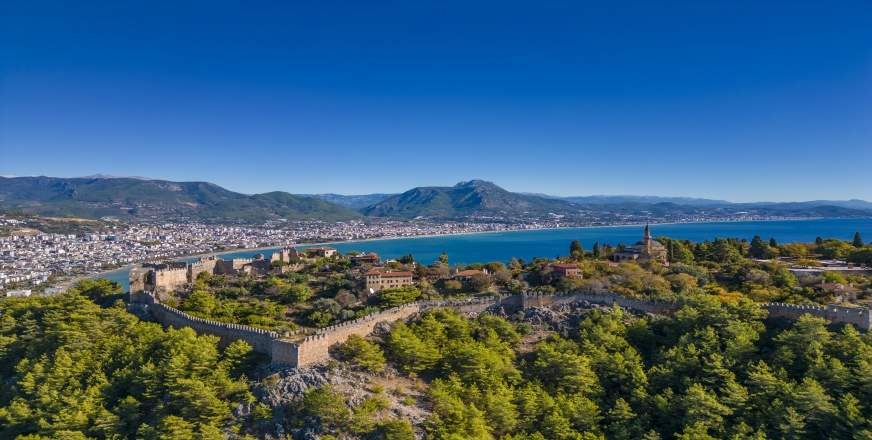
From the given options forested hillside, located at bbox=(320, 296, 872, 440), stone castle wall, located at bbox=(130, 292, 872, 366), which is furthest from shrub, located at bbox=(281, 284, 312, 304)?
forested hillside, located at bbox=(320, 296, 872, 440)

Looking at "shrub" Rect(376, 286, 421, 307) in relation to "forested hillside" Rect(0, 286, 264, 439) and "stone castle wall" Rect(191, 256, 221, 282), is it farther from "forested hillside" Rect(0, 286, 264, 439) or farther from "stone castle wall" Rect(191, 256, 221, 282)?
"stone castle wall" Rect(191, 256, 221, 282)

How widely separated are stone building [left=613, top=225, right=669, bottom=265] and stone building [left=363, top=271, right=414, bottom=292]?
22.8 m

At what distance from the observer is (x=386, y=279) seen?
137ft

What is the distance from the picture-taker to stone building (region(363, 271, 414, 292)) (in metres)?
41.0

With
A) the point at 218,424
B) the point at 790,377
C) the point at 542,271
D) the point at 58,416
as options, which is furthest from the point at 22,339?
the point at 790,377

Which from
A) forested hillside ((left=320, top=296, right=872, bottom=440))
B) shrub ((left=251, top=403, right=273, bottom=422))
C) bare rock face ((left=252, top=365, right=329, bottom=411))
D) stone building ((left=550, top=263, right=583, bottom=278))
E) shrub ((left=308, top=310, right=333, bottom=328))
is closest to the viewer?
forested hillside ((left=320, top=296, right=872, bottom=440))

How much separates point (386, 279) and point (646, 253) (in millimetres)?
27250

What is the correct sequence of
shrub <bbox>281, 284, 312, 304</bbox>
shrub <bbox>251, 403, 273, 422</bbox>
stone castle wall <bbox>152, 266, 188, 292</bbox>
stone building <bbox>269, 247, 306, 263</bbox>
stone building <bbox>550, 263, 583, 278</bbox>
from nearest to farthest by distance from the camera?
1. shrub <bbox>251, 403, 273, 422</bbox>
2. shrub <bbox>281, 284, 312, 304</bbox>
3. stone castle wall <bbox>152, 266, 188, 292</bbox>
4. stone building <bbox>550, 263, 583, 278</bbox>
5. stone building <bbox>269, 247, 306, 263</bbox>

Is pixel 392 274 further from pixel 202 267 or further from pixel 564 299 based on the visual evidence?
pixel 202 267

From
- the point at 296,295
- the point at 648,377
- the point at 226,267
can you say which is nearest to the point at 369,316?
the point at 296,295

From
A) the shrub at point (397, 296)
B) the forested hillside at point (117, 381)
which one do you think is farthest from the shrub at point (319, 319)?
the forested hillside at point (117, 381)

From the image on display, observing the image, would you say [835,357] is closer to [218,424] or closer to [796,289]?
[796,289]

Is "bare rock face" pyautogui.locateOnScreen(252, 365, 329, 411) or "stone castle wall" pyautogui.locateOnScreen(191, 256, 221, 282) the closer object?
"bare rock face" pyautogui.locateOnScreen(252, 365, 329, 411)

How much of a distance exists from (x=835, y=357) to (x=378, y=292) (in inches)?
1167
